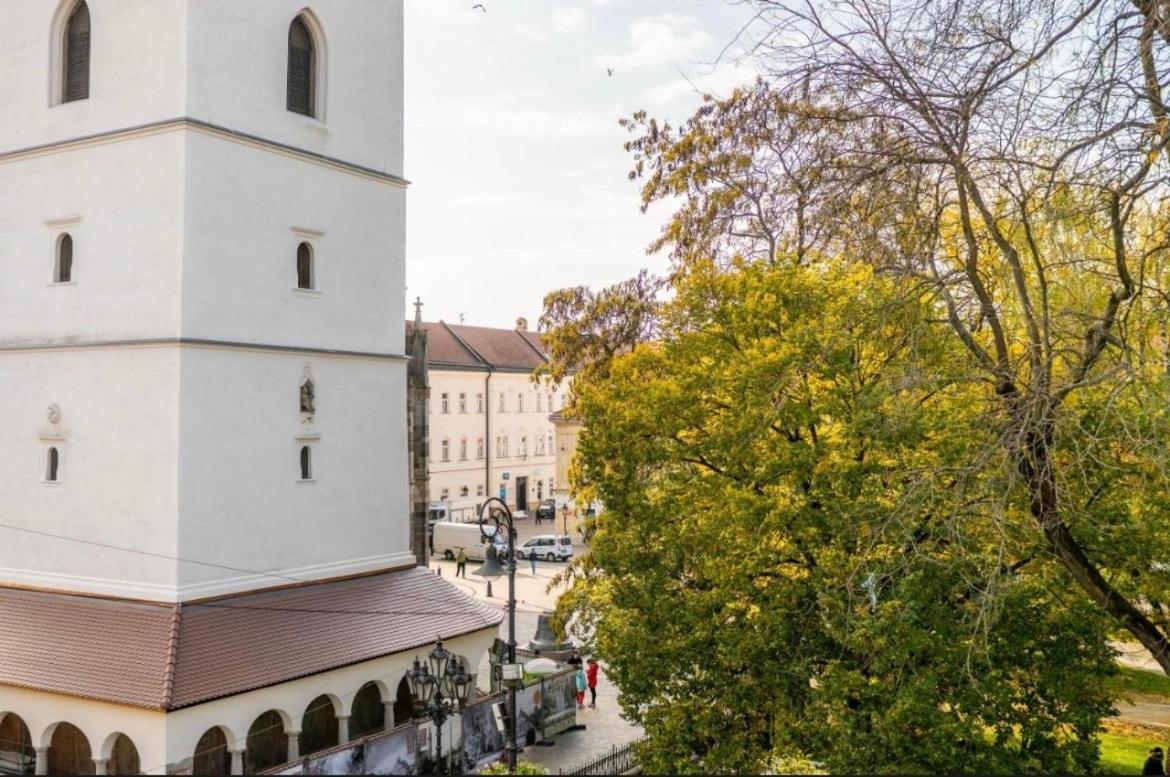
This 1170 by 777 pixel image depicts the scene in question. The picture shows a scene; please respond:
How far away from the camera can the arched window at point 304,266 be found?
21141mm

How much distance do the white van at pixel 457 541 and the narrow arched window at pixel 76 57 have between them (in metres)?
28.4

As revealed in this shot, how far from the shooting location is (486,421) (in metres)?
62.5

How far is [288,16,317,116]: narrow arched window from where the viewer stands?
2117cm

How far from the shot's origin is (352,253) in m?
22.1

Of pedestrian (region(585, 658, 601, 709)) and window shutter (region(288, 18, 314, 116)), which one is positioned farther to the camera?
pedestrian (region(585, 658, 601, 709))

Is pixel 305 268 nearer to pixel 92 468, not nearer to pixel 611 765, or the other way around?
pixel 92 468

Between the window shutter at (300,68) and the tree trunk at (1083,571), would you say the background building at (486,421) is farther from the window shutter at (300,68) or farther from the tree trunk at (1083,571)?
Answer: the tree trunk at (1083,571)

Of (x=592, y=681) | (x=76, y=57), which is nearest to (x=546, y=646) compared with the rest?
(x=592, y=681)

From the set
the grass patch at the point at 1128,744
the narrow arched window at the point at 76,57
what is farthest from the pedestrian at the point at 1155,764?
the narrow arched window at the point at 76,57

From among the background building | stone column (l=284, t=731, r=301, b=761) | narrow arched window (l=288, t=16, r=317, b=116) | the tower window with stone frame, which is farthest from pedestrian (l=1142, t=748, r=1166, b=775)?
the background building

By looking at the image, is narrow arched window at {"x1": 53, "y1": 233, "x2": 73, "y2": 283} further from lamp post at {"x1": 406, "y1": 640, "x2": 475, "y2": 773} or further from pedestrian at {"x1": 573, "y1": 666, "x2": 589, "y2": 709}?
pedestrian at {"x1": 573, "y1": 666, "x2": 589, "y2": 709}

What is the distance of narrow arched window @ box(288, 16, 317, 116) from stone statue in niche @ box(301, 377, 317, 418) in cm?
533

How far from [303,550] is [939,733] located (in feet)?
41.4

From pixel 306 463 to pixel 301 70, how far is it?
307 inches
